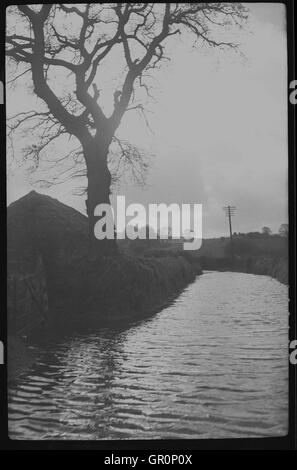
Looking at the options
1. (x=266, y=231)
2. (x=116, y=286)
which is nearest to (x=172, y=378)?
(x=116, y=286)

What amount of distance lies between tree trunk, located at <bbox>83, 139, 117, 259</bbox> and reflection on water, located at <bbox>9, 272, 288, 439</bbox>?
589 millimetres

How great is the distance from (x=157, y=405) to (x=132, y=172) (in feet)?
4.95

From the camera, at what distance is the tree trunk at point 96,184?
313 centimetres

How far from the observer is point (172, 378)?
2.93 m

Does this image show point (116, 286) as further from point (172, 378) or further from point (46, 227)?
point (172, 378)

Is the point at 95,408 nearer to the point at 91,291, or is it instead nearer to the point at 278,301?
the point at 91,291

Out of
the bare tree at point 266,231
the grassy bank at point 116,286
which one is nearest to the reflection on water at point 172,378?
the grassy bank at point 116,286

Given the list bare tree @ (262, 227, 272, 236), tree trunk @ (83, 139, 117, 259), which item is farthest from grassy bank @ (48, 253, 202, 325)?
bare tree @ (262, 227, 272, 236)

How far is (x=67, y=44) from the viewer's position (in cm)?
312

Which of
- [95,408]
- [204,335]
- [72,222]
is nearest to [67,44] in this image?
A: [72,222]

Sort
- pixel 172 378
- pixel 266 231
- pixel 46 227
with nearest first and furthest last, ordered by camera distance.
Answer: pixel 172 378 < pixel 266 231 < pixel 46 227

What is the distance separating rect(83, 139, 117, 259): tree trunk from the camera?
3.13 meters

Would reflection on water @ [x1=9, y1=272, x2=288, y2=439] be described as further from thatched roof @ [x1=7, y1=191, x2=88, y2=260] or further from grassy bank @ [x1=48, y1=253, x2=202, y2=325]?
thatched roof @ [x1=7, y1=191, x2=88, y2=260]

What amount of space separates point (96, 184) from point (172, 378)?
137cm
